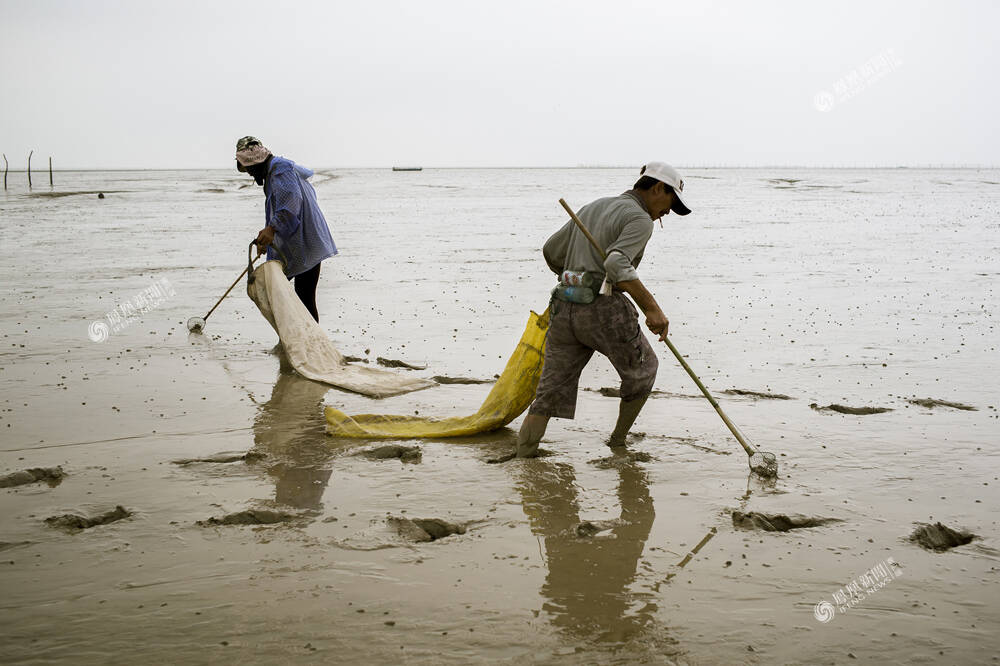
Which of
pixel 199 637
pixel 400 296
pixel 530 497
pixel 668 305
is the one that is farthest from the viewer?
pixel 400 296

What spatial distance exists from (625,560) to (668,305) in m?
6.50

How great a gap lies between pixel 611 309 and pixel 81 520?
8.65 ft

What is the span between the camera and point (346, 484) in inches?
171

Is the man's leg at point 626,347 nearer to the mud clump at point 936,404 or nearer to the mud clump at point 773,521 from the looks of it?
the mud clump at point 773,521

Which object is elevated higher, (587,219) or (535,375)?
(587,219)

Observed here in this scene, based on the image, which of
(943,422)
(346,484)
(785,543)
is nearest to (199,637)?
(346,484)

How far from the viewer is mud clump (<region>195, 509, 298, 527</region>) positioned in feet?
12.4

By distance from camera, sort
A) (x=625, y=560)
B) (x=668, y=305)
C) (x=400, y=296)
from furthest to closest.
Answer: (x=400, y=296) → (x=668, y=305) → (x=625, y=560)

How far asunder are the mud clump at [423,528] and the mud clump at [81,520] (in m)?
1.18

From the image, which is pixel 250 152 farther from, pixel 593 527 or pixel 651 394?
pixel 593 527

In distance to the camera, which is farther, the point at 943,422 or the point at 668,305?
the point at 668,305

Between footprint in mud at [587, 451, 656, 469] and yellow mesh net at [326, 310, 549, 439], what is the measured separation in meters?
0.67

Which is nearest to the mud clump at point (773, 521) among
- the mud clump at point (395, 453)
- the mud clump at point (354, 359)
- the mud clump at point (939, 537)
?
the mud clump at point (939, 537)

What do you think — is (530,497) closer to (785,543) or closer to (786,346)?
(785,543)
